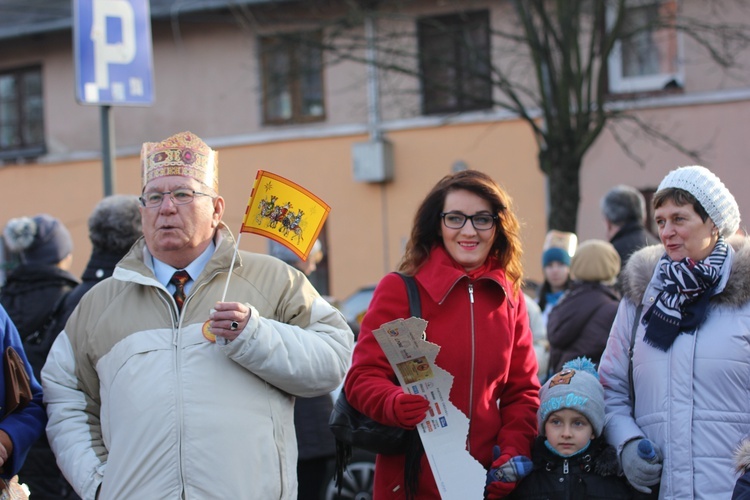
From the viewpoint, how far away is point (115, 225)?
15.0ft

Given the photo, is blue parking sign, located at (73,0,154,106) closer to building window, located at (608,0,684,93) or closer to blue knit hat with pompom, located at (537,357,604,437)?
blue knit hat with pompom, located at (537,357,604,437)

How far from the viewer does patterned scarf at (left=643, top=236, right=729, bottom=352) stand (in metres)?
3.24

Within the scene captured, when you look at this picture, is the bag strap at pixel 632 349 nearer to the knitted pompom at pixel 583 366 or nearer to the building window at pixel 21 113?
the knitted pompom at pixel 583 366

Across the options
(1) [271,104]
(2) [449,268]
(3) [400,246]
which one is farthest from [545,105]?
(2) [449,268]

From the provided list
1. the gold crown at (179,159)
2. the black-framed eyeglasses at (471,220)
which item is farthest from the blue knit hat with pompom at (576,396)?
the gold crown at (179,159)

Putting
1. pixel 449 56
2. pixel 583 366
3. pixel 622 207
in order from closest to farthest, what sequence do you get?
pixel 583 366 → pixel 622 207 → pixel 449 56

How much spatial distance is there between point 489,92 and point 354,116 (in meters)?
2.59

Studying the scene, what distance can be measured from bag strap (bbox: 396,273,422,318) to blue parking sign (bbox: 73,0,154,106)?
3037mm

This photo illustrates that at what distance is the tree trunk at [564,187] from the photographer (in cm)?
1200

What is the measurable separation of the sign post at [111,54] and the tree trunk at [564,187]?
7.04m

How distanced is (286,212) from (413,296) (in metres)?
0.54

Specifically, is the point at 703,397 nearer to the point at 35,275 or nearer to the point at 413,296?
the point at 413,296

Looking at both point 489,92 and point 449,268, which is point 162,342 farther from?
point 489,92

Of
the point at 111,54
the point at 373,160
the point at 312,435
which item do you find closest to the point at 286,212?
the point at 312,435
